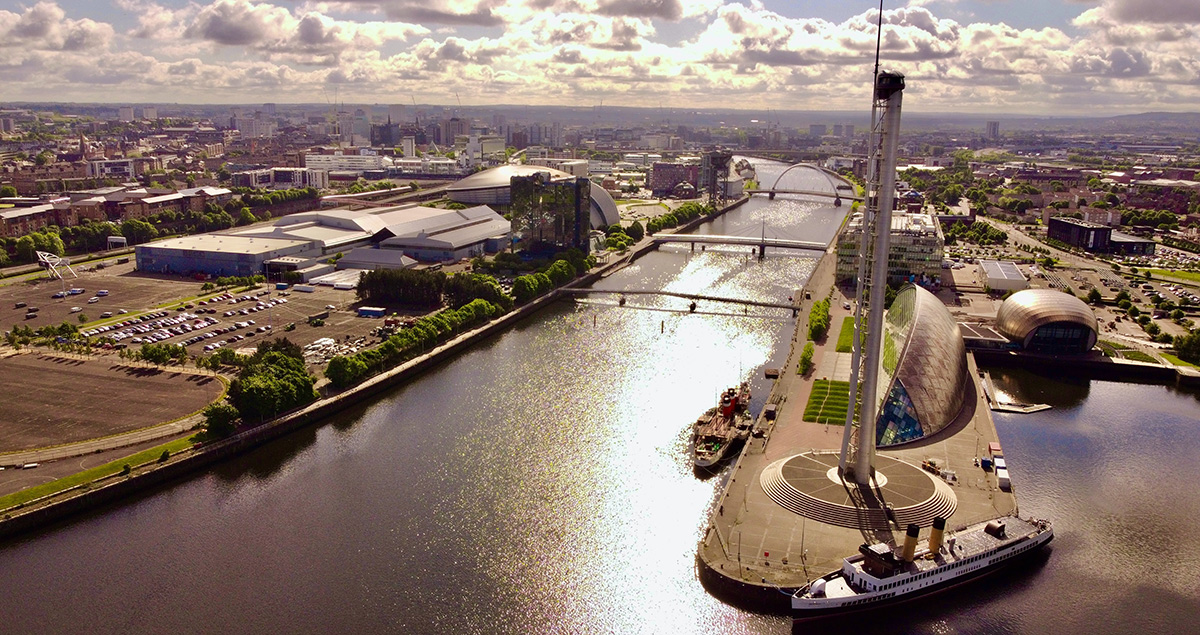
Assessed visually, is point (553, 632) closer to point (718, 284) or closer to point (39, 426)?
point (39, 426)

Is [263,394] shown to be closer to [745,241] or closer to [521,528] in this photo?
[521,528]

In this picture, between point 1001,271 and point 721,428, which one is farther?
point 1001,271

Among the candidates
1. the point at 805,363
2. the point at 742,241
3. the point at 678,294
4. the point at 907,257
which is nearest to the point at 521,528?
the point at 805,363

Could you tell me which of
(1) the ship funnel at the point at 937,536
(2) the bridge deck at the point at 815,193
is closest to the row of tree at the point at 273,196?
(2) the bridge deck at the point at 815,193

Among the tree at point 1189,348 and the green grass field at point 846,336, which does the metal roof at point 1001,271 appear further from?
the green grass field at point 846,336

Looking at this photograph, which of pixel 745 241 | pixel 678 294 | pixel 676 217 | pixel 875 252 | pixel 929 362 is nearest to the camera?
pixel 875 252

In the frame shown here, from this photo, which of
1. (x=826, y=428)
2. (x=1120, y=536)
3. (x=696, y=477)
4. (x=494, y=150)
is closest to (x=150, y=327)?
(x=696, y=477)

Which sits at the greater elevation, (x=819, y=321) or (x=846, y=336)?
(x=819, y=321)
